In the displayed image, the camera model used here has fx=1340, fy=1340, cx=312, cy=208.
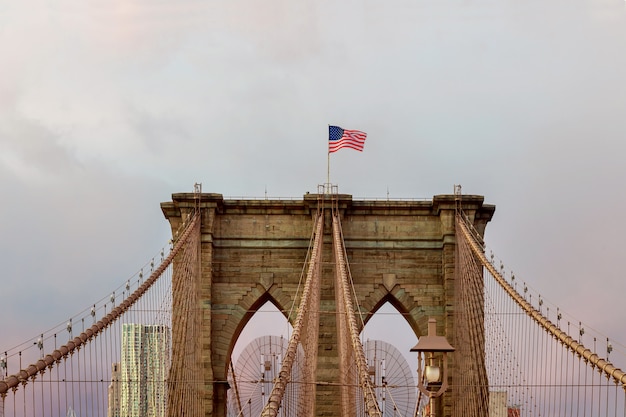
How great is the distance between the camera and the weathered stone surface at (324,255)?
1694 inches

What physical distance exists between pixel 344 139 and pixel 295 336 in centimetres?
1818

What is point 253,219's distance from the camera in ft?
144

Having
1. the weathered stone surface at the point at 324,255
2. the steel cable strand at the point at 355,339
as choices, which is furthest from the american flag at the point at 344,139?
the steel cable strand at the point at 355,339

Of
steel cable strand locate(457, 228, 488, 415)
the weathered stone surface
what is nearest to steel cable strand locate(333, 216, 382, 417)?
the weathered stone surface

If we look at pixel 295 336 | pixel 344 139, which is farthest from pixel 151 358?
pixel 295 336

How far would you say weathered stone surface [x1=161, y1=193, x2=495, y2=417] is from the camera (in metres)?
43.0

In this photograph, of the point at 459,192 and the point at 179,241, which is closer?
the point at 179,241

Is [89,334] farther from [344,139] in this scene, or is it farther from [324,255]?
[344,139]

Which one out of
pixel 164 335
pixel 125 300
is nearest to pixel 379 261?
pixel 164 335

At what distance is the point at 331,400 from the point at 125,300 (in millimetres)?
11010

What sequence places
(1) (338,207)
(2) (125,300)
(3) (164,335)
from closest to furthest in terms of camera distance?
(2) (125,300), (3) (164,335), (1) (338,207)

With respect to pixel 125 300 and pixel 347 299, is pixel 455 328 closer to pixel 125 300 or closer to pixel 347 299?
pixel 347 299

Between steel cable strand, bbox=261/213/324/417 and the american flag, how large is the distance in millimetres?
3060

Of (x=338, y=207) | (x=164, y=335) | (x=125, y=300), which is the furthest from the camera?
(x=338, y=207)
